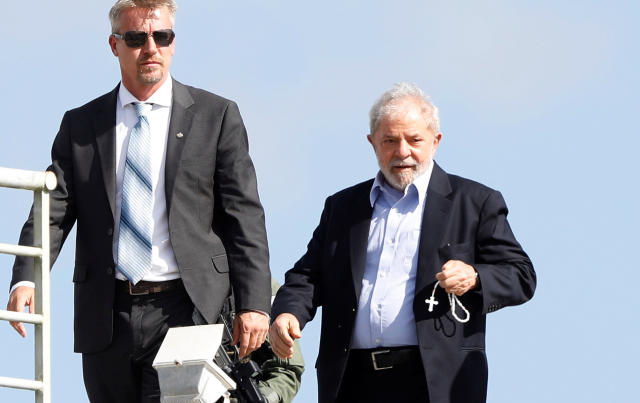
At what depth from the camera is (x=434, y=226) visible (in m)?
7.36

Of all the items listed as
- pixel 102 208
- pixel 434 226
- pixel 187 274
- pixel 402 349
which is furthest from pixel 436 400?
pixel 102 208

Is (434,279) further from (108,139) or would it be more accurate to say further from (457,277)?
(108,139)

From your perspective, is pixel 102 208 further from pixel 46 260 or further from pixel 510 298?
pixel 510 298

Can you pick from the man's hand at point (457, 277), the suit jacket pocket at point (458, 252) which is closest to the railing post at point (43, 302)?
the man's hand at point (457, 277)

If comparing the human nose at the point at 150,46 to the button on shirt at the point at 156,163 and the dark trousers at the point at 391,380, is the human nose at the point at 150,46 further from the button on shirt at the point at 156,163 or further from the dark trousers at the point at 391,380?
the dark trousers at the point at 391,380

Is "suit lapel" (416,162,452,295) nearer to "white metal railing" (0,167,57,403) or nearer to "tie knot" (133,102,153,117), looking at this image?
"tie knot" (133,102,153,117)

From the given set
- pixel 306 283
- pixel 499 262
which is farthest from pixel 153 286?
pixel 499 262

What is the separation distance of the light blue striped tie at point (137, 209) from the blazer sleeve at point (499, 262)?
4.91 ft

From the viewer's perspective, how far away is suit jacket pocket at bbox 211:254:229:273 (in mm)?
7578

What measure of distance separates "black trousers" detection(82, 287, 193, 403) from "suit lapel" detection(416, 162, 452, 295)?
1064 millimetres

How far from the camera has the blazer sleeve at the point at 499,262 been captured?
713 cm

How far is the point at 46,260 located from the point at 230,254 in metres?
1.27

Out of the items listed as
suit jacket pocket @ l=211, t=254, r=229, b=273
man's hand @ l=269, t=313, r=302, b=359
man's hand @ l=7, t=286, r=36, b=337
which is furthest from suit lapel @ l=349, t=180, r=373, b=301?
man's hand @ l=7, t=286, r=36, b=337

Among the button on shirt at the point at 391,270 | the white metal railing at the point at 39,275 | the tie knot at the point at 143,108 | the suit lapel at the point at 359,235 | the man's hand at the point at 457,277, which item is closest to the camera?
the white metal railing at the point at 39,275
